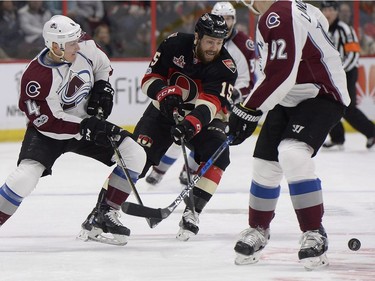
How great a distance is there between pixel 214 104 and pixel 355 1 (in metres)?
4.58

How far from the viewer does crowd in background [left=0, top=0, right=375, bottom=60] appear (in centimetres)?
796

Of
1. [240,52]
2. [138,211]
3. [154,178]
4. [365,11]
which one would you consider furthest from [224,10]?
[365,11]

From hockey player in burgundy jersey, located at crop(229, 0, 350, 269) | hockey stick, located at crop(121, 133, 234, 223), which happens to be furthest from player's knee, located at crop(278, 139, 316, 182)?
hockey stick, located at crop(121, 133, 234, 223)

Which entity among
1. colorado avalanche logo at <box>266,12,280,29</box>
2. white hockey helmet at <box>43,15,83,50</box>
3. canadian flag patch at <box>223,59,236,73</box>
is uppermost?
colorado avalanche logo at <box>266,12,280,29</box>

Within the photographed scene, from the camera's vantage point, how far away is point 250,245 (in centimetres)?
386

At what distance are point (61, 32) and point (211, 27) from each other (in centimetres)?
62

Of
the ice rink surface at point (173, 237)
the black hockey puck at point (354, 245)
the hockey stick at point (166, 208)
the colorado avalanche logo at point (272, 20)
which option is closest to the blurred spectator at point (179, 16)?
the ice rink surface at point (173, 237)

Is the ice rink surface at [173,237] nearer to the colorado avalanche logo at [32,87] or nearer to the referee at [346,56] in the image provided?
the colorado avalanche logo at [32,87]

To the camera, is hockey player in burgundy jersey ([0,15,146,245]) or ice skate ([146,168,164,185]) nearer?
hockey player in burgundy jersey ([0,15,146,245])

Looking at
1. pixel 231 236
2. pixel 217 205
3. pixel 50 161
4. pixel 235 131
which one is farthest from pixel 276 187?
pixel 217 205

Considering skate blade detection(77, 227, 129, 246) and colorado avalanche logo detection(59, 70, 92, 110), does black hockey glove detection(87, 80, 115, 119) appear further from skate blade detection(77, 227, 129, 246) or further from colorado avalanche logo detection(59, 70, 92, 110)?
skate blade detection(77, 227, 129, 246)

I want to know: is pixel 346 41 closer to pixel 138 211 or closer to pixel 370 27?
pixel 370 27

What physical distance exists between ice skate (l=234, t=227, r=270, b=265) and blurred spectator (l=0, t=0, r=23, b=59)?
4.34 m

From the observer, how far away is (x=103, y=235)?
4.48 m
